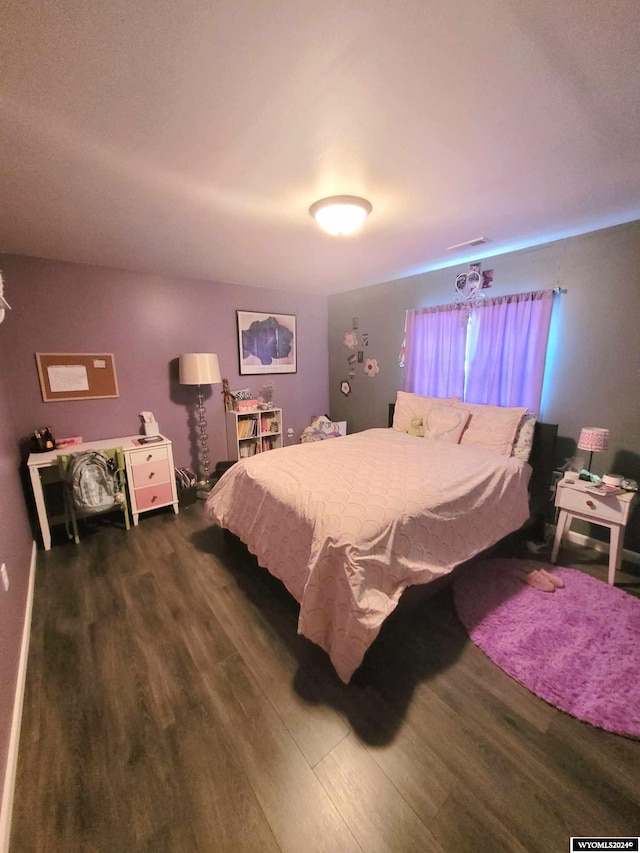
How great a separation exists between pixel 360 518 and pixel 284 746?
0.90 metres

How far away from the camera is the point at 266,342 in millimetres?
4117

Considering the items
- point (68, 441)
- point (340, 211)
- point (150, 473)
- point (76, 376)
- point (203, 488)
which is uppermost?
point (340, 211)

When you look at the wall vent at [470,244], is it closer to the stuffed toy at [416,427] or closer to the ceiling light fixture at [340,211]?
the ceiling light fixture at [340,211]

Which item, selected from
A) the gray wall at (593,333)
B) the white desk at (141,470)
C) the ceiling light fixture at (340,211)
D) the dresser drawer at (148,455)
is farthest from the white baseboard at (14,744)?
the gray wall at (593,333)

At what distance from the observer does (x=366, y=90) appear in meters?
1.08

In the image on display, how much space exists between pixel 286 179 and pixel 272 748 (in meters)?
2.46

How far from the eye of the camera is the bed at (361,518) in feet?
4.67

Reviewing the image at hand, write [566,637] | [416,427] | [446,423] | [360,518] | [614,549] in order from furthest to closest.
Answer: [416,427]
[446,423]
[614,549]
[566,637]
[360,518]

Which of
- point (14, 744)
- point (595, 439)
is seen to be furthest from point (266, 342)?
point (14, 744)

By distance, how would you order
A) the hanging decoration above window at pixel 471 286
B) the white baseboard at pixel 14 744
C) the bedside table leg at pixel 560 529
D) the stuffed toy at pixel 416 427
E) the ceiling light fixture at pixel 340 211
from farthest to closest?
1. the stuffed toy at pixel 416 427
2. the hanging decoration above window at pixel 471 286
3. the bedside table leg at pixel 560 529
4. the ceiling light fixture at pixel 340 211
5. the white baseboard at pixel 14 744

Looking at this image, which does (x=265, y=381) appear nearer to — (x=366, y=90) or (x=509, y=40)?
(x=366, y=90)

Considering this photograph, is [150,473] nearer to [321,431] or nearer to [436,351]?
[321,431]

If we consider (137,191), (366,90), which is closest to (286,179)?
(366,90)

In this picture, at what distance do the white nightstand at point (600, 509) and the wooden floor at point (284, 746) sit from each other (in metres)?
1.18
